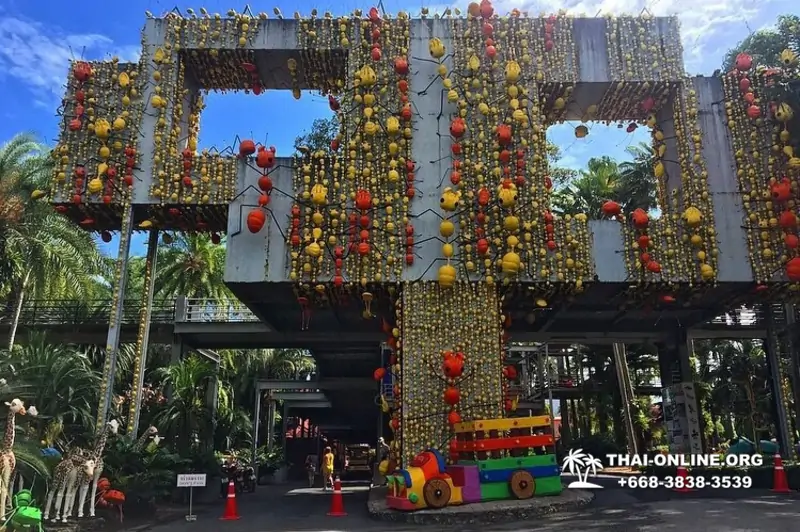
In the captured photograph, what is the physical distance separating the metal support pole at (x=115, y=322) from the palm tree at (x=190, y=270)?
1680 centimetres

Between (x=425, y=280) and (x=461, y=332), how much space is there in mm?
1576

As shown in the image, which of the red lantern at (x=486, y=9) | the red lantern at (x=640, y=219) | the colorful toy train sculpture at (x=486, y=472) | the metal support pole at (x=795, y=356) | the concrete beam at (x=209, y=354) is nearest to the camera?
the colorful toy train sculpture at (x=486, y=472)

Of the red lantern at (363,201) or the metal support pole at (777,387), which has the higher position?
the red lantern at (363,201)

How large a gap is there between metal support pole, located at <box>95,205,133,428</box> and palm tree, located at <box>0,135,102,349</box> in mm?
6524

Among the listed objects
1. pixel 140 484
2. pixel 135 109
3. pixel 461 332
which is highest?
pixel 135 109

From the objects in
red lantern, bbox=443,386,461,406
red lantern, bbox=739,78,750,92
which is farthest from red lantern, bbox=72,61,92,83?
red lantern, bbox=739,78,750,92

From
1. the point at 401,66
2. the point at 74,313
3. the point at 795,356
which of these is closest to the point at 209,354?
the point at 74,313

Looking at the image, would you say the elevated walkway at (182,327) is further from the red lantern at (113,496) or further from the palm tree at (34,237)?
the red lantern at (113,496)

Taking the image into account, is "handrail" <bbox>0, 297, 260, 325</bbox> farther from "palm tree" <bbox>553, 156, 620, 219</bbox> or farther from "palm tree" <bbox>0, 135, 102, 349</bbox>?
"palm tree" <bbox>553, 156, 620, 219</bbox>

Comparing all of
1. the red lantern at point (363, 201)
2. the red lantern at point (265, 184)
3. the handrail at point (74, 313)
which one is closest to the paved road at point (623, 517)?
the red lantern at point (363, 201)

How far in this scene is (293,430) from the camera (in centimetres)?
4194

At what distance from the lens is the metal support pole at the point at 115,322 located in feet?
52.0

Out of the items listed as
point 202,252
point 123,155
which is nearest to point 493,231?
point 123,155

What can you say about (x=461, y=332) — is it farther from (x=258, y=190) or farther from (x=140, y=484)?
(x=140, y=484)
